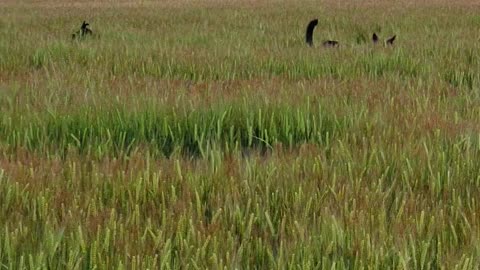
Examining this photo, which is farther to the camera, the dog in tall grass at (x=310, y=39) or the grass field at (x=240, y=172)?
the dog in tall grass at (x=310, y=39)

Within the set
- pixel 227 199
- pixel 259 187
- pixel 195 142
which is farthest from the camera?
pixel 195 142

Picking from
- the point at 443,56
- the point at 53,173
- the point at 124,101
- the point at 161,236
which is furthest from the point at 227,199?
→ the point at 443,56

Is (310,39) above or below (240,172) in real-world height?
below

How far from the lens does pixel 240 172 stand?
7.13 feet

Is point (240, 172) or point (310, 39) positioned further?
point (310, 39)

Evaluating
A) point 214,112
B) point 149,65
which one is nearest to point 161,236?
point 214,112

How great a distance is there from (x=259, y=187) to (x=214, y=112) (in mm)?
1123

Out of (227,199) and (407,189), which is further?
(407,189)

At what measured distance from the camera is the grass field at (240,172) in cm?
155

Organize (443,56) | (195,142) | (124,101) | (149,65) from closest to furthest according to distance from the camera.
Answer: (195,142) < (124,101) < (149,65) < (443,56)

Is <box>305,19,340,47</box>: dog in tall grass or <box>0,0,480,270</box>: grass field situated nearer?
<box>0,0,480,270</box>: grass field

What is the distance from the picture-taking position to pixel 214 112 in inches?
122

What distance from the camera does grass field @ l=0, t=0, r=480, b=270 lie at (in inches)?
61.1

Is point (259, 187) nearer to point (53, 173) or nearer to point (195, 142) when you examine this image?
point (53, 173)
